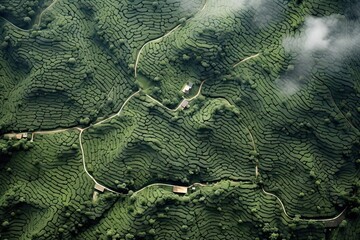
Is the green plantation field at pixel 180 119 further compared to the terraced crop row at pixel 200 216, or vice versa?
the green plantation field at pixel 180 119

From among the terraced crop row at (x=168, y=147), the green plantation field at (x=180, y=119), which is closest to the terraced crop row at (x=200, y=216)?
the green plantation field at (x=180, y=119)

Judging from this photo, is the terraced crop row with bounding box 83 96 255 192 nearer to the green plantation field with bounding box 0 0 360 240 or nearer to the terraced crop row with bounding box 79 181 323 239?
the green plantation field with bounding box 0 0 360 240

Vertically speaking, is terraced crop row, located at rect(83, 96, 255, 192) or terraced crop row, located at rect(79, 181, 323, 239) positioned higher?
terraced crop row, located at rect(83, 96, 255, 192)

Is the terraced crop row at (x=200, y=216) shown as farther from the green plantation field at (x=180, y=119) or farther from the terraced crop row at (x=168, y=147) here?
the terraced crop row at (x=168, y=147)

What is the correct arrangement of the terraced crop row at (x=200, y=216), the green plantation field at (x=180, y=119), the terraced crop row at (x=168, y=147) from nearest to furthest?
the terraced crop row at (x=200, y=216), the green plantation field at (x=180, y=119), the terraced crop row at (x=168, y=147)

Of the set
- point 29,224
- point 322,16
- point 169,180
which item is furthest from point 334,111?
point 29,224

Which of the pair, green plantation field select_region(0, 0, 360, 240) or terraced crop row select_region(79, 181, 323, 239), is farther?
green plantation field select_region(0, 0, 360, 240)

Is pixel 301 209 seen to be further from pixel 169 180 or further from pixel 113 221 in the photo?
pixel 113 221

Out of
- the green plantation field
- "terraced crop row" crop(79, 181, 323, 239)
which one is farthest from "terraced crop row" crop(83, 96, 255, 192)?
"terraced crop row" crop(79, 181, 323, 239)
